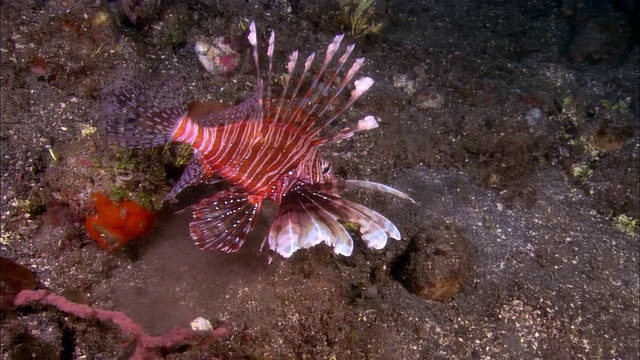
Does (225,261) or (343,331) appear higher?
(225,261)

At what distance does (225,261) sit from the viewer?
3334 mm

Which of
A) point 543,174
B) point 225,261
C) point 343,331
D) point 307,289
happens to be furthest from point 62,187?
point 543,174

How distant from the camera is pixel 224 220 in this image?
297 cm

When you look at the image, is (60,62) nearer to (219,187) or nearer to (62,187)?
(62,187)

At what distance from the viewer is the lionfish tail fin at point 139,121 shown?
2969 mm

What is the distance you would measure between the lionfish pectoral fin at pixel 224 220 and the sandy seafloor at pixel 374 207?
485 millimetres

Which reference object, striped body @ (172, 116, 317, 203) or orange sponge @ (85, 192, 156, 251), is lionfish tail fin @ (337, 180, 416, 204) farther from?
orange sponge @ (85, 192, 156, 251)

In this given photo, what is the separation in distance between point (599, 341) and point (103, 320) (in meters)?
4.46

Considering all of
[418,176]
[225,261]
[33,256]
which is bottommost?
[418,176]

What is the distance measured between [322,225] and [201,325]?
4.23 ft

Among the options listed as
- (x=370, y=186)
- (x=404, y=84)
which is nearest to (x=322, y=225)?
(x=370, y=186)

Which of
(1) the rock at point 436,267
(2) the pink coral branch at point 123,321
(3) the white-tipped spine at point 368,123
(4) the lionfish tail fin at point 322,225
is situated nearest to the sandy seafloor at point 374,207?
(1) the rock at point 436,267

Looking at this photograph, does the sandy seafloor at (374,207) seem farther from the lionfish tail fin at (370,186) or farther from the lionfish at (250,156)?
the lionfish tail fin at (370,186)

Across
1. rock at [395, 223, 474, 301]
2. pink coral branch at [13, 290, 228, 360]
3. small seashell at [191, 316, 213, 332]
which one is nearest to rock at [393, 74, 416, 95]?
rock at [395, 223, 474, 301]
